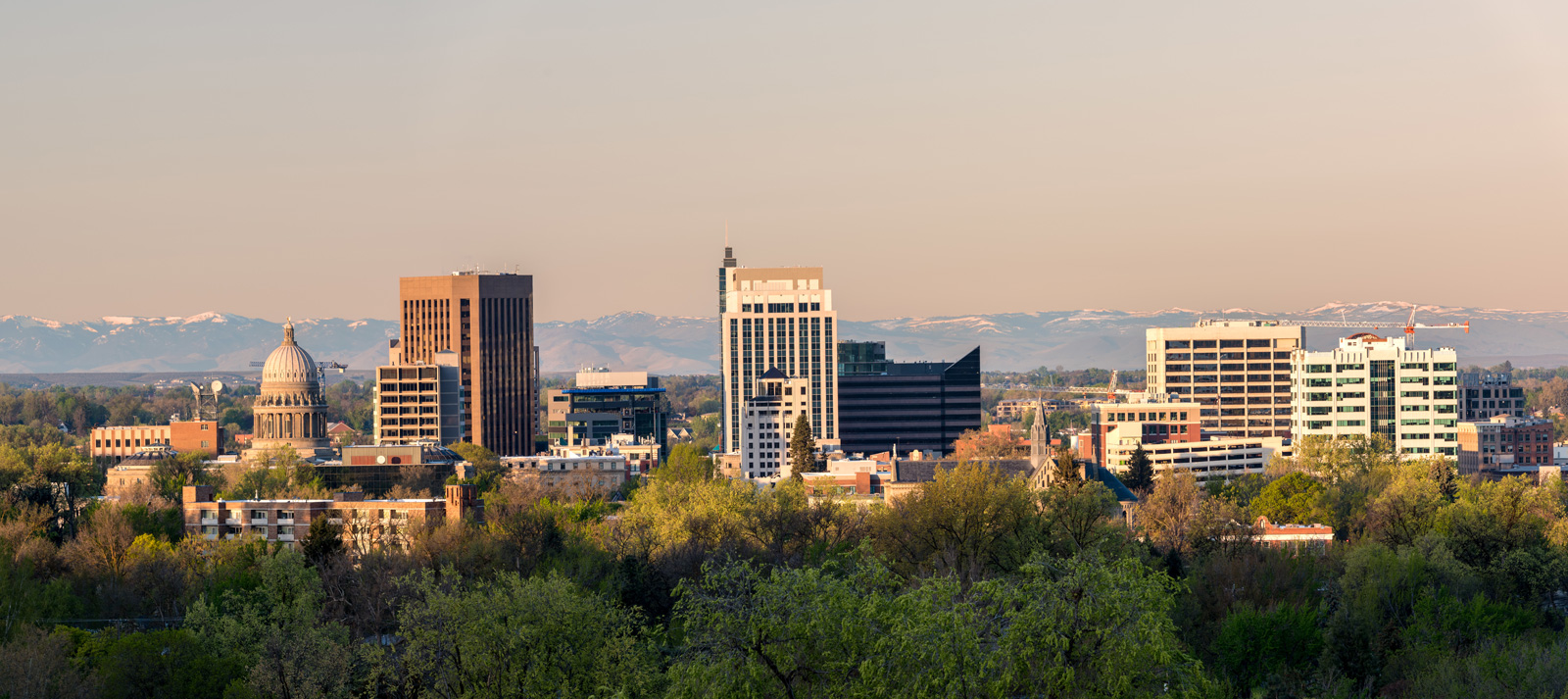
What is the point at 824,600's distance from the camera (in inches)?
2194

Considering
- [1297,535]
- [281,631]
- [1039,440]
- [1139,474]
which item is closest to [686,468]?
[1039,440]

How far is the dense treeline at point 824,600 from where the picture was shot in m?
52.9

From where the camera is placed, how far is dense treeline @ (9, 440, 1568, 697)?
2083 inches

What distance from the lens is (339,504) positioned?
143500 mm

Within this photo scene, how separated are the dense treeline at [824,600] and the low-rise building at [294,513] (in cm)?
368

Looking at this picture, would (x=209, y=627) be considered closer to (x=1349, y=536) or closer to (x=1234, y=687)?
(x=1234, y=687)

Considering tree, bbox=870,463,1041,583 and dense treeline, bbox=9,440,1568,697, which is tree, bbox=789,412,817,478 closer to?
dense treeline, bbox=9,440,1568,697

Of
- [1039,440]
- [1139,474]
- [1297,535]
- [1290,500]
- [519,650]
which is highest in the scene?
[1039,440]

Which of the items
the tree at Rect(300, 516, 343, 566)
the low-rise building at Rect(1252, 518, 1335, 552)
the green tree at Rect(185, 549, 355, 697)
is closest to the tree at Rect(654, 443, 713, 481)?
the low-rise building at Rect(1252, 518, 1335, 552)

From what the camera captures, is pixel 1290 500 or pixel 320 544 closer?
pixel 320 544

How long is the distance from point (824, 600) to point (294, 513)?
97.4m

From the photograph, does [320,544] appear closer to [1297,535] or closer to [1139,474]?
[1297,535]

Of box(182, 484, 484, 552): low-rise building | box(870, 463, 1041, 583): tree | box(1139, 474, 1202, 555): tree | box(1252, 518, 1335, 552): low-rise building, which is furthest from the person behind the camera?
box(182, 484, 484, 552): low-rise building

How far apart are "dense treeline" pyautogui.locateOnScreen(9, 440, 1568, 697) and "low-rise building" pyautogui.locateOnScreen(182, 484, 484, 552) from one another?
12.1 feet
